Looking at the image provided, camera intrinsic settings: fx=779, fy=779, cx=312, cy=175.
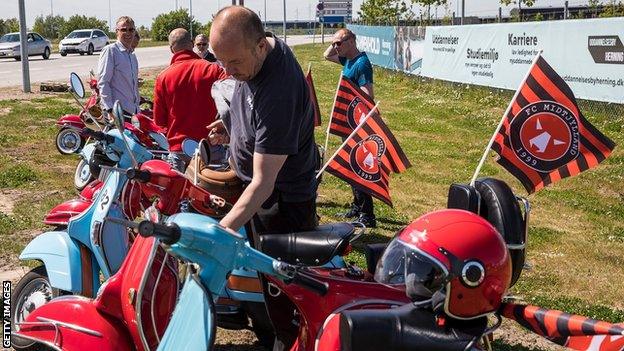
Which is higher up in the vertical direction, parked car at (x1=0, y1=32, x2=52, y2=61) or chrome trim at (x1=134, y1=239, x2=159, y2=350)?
parked car at (x1=0, y1=32, x2=52, y2=61)

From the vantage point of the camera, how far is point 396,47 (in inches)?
1137

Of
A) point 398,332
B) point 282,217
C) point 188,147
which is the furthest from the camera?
point 188,147

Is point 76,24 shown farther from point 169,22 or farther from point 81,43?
point 81,43

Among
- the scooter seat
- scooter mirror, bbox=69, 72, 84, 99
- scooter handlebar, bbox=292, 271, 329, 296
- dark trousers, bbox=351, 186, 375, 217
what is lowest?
dark trousers, bbox=351, 186, 375, 217

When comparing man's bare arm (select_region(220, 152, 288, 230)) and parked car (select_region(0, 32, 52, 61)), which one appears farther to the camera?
parked car (select_region(0, 32, 52, 61))

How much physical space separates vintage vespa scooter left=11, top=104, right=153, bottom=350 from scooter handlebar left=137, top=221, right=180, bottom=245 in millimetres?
2144

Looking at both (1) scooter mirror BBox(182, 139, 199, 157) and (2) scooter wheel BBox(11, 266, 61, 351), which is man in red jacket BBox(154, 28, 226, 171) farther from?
(2) scooter wheel BBox(11, 266, 61, 351)

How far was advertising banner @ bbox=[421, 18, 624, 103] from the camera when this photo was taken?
43.7 feet

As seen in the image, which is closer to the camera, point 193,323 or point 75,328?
point 193,323

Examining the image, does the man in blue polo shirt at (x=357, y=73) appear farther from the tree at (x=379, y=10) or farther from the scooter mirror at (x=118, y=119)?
the tree at (x=379, y=10)

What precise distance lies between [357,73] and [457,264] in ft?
19.2

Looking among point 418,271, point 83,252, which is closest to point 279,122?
point 418,271

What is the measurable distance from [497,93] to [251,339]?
47.4ft

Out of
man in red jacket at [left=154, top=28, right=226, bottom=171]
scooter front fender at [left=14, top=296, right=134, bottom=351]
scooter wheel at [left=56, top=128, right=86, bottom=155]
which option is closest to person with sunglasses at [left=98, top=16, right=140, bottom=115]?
scooter wheel at [left=56, top=128, right=86, bottom=155]
